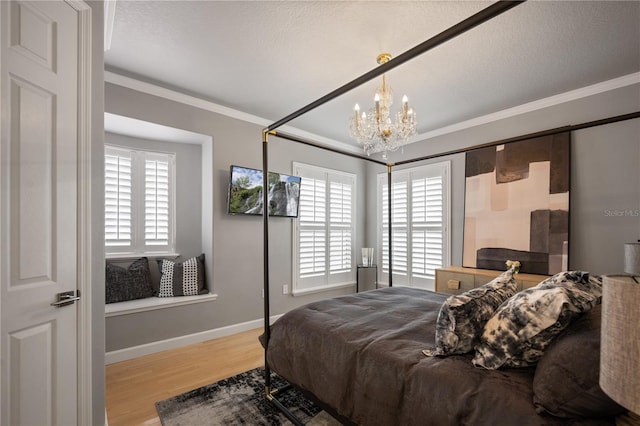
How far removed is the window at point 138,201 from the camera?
3264mm

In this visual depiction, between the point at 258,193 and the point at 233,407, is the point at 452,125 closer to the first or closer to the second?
the point at 258,193

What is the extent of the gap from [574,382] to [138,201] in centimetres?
384

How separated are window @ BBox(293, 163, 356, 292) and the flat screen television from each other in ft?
0.76

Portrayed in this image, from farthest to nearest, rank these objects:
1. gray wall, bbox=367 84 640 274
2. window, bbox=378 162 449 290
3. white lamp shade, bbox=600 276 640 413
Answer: window, bbox=378 162 449 290, gray wall, bbox=367 84 640 274, white lamp shade, bbox=600 276 640 413

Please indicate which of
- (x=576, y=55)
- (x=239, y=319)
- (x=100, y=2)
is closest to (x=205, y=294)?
(x=239, y=319)

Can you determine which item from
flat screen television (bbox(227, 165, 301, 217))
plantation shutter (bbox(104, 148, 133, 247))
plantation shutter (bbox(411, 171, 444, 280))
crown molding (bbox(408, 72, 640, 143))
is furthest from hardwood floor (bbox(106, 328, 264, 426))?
crown molding (bbox(408, 72, 640, 143))

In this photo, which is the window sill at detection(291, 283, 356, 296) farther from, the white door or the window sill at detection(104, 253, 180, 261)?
the white door

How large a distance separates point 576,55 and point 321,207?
316cm

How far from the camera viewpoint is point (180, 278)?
3398 millimetres

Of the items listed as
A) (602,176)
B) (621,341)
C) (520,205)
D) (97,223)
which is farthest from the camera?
(520,205)

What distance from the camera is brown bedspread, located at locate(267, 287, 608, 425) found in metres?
1.14

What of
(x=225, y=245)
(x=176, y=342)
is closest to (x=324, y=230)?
(x=225, y=245)

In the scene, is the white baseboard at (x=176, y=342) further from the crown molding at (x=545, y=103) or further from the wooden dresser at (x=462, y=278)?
the crown molding at (x=545, y=103)

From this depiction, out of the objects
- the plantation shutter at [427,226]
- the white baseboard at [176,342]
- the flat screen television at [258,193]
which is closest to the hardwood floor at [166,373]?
the white baseboard at [176,342]
